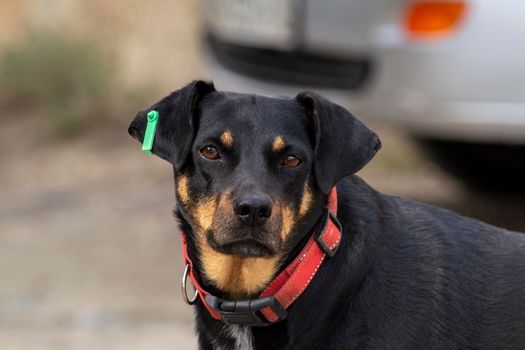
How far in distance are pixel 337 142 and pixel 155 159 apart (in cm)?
515

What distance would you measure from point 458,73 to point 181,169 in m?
2.52

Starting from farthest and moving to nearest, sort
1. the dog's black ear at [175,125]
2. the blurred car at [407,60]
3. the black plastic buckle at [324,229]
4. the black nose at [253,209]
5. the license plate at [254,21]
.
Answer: the license plate at [254,21]
the blurred car at [407,60]
the dog's black ear at [175,125]
the black plastic buckle at [324,229]
the black nose at [253,209]

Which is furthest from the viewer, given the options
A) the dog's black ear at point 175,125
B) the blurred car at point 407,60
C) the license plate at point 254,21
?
the license plate at point 254,21

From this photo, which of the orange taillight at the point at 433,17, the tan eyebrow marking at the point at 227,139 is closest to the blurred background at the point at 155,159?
the orange taillight at the point at 433,17

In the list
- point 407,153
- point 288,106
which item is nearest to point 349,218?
point 288,106

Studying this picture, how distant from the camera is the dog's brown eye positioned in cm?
346

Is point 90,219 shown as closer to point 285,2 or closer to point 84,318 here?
point 84,318

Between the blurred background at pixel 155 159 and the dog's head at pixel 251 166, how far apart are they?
2.08m

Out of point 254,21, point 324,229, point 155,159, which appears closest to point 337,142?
point 324,229

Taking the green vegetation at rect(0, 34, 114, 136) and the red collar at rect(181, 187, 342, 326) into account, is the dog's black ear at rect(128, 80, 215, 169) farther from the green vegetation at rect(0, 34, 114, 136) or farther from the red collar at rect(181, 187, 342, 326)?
the green vegetation at rect(0, 34, 114, 136)

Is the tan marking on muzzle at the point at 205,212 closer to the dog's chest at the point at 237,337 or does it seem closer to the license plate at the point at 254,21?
the dog's chest at the point at 237,337

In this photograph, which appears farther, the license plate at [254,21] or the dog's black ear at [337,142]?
the license plate at [254,21]

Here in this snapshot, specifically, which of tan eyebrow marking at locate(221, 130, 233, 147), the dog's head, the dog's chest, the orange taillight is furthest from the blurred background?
tan eyebrow marking at locate(221, 130, 233, 147)

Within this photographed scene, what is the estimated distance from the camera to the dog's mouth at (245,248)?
3.37m
